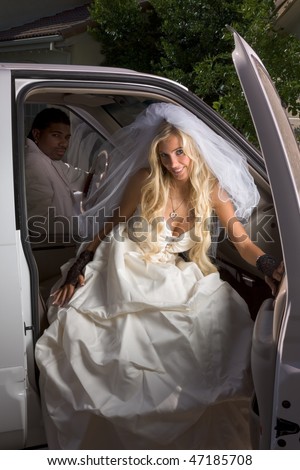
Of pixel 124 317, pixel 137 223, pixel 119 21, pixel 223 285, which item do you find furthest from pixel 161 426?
pixel 119 21

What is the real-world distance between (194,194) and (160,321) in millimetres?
751

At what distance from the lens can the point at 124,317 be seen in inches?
118

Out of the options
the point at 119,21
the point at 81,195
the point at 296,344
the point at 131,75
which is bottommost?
the point at 296,344

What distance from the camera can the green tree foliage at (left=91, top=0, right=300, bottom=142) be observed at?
8.10 metres

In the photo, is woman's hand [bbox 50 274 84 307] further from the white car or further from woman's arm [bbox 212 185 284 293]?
woman's arm [bbox 212 185 284 293]

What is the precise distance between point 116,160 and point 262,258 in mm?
1028

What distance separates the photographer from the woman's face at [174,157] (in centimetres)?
337

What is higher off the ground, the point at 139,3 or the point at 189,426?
the point at 139,3

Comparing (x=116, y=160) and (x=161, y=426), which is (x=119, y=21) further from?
(x=161, y=426)

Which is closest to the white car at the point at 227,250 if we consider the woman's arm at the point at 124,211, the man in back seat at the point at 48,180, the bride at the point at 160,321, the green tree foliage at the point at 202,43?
the bride at the point at 160,321

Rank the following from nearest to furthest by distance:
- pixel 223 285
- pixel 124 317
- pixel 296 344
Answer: pixel 296 344
pixel 124 317
pixel 223 285

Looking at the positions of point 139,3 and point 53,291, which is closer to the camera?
point 53,291

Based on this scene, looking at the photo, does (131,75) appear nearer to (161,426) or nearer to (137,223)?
(137,223)
